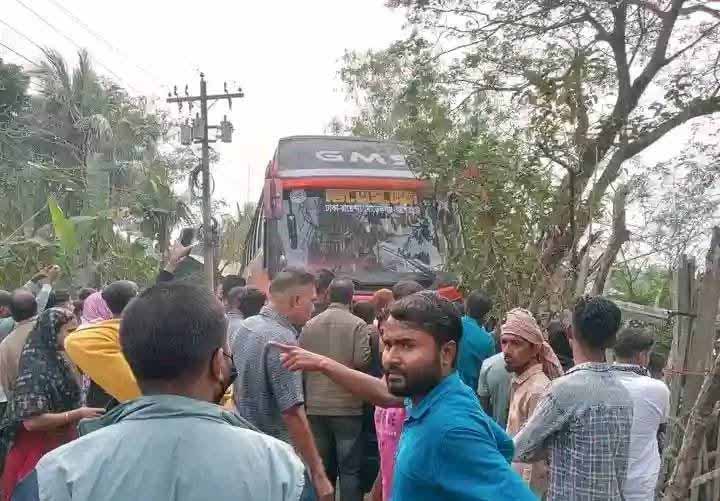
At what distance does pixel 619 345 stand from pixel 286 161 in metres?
7.49

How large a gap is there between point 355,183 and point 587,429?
313 inches

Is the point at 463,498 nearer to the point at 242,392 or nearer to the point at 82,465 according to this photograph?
the point at 82,465

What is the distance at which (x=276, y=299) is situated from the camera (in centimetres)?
460

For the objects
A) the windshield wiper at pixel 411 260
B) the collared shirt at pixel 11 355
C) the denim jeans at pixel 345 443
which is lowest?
the denim jeans at pixel 345 443

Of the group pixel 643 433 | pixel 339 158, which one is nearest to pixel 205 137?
pixel 339 158

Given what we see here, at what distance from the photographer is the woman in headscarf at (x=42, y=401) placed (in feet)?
14.2

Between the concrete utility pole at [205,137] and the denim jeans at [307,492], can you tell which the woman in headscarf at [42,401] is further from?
the concrete utility pole at [205,137]

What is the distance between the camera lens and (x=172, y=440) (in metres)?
1.78

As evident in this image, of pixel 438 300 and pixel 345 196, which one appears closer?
pixel 438 300

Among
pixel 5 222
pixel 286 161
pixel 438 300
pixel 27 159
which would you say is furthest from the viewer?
pixel 27 159

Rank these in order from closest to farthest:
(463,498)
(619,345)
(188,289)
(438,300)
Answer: (188,289)
(463,498)
(438,300)
(619,345)

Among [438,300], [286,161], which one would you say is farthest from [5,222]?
[438,300]

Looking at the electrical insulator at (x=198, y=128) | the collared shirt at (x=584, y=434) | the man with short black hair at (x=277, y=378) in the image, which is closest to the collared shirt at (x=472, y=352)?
the man with short black hair at (x=277, y=378)

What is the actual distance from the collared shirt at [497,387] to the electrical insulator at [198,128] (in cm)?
2140
